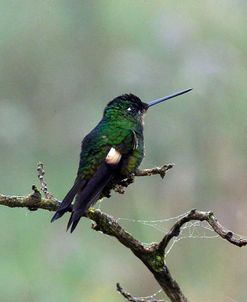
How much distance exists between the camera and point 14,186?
6691mm

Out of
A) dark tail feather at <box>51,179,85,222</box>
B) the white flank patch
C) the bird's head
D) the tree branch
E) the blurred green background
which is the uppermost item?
the blurred green background

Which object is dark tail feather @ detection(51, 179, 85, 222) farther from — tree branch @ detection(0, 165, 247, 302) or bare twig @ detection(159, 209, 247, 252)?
bare twig @ detection(159, 209, 247, 252)

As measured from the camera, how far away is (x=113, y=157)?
265cm

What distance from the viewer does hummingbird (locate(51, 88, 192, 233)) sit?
89.4 inches

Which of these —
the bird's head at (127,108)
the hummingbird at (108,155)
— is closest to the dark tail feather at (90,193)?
the hummingbird at (108,155)

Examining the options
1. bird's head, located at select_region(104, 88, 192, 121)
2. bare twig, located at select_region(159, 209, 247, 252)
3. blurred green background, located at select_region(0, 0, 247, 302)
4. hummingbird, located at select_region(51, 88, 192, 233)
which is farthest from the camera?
blurred green background, located at select_region(0, 0, 247, 302)

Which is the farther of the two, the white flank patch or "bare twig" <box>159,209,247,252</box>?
the white flank patch

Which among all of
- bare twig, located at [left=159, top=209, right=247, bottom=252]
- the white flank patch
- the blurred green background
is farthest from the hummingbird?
the blurred green background

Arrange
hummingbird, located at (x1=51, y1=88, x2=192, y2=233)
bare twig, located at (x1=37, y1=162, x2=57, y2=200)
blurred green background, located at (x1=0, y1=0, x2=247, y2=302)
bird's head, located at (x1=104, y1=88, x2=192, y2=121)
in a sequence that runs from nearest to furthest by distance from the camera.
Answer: bare twig, located at (x1=37, y1=162, x2=57, y2=200)
hummingbird, located at (x1=51, y1=88, x2=192, y2=233)
bird's head, located at (x1=104, y1=88, x2=192, y2=121)
blurred green background, located at (x1=0, y1=0, x2=247, y2=302)

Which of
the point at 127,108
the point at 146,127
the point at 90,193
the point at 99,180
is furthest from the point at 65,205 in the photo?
the point at 146,127

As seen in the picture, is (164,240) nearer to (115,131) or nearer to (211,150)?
(115,131)

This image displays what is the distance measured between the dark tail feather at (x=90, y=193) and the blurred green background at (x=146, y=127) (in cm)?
312

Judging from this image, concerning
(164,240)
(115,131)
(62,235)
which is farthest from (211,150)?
(164,240)

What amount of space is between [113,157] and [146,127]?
4.27m
